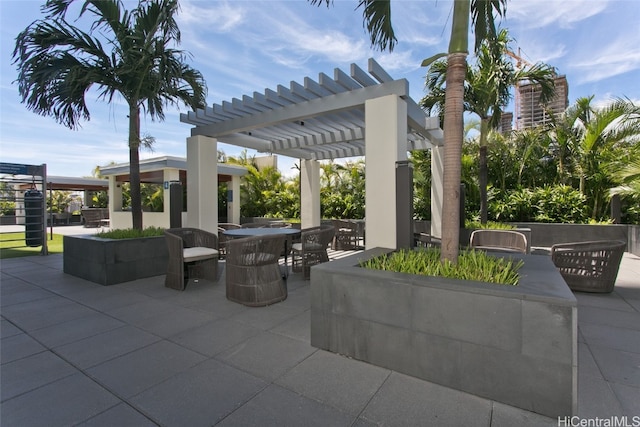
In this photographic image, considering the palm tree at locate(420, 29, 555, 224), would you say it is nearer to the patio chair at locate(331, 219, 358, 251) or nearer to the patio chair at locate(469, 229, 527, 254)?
the patio chair at locate(469, 229, 527, 254)

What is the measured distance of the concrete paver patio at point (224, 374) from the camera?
1.91m

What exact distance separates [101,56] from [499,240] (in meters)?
8.36

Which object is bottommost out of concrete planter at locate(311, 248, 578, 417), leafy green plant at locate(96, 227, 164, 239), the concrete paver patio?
the concrete paver patio

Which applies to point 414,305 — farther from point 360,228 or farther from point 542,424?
point 360,228

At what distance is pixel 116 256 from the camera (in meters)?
5.11

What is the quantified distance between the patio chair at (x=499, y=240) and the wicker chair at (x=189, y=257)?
4.96m

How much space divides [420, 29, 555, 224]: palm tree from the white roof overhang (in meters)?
1.20

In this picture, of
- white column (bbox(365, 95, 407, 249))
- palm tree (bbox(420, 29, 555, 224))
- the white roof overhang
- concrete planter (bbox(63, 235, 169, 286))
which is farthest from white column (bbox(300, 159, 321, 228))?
white column (bbox(365, 95, 407, 249))

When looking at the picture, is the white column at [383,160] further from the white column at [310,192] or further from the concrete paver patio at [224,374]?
the white column at [310,192]

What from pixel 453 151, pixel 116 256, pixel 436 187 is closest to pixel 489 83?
pixel 436 187

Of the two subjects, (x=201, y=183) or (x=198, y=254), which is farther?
(x=201, y=183)

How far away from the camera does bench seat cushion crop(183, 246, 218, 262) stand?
4.71 m

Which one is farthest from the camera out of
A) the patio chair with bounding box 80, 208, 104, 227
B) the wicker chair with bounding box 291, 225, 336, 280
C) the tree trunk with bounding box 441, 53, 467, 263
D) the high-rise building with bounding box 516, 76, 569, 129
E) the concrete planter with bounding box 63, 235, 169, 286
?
the patio chair with bounding box 80, 208, 104, 227

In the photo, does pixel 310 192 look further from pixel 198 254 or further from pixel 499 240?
pixel 198 254
